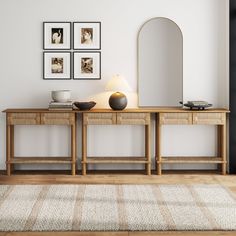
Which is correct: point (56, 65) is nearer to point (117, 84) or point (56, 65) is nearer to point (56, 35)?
point (56, 35)

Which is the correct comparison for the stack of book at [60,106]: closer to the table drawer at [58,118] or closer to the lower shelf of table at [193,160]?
the table drawer at [58,118]

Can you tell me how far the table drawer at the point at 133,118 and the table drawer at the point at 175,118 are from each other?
16cm

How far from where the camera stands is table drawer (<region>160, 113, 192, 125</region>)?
17.6 feet

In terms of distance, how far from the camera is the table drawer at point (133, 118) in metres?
5.36

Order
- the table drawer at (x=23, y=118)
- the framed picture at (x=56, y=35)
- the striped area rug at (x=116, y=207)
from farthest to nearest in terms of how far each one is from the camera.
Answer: the framed picture at (x=56, y=35) < the table drawer at (x=23, y=118) < the striped area rug at (x=116, y=207)

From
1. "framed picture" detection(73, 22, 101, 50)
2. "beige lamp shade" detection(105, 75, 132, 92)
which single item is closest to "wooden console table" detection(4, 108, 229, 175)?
"beige lamp shade" detection(105, 75, 132, 92)

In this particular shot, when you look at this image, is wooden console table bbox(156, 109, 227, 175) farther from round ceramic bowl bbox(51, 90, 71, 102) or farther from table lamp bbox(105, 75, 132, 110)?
round ceramic bowl bbox(51, 90, 71, 102)

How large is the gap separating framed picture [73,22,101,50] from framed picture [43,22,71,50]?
0.09 metres

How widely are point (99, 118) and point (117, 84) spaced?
44 cm

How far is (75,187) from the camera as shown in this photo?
4855mm

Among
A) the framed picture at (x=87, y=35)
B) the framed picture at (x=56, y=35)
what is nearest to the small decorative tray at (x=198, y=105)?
the framed picture at (x=87, y=35)

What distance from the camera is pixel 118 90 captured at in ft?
18.2

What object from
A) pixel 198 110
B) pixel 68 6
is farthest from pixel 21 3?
pixel 198 110

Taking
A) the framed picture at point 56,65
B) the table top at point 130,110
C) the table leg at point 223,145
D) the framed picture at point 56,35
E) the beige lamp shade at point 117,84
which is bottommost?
the table leg at point 223,145
